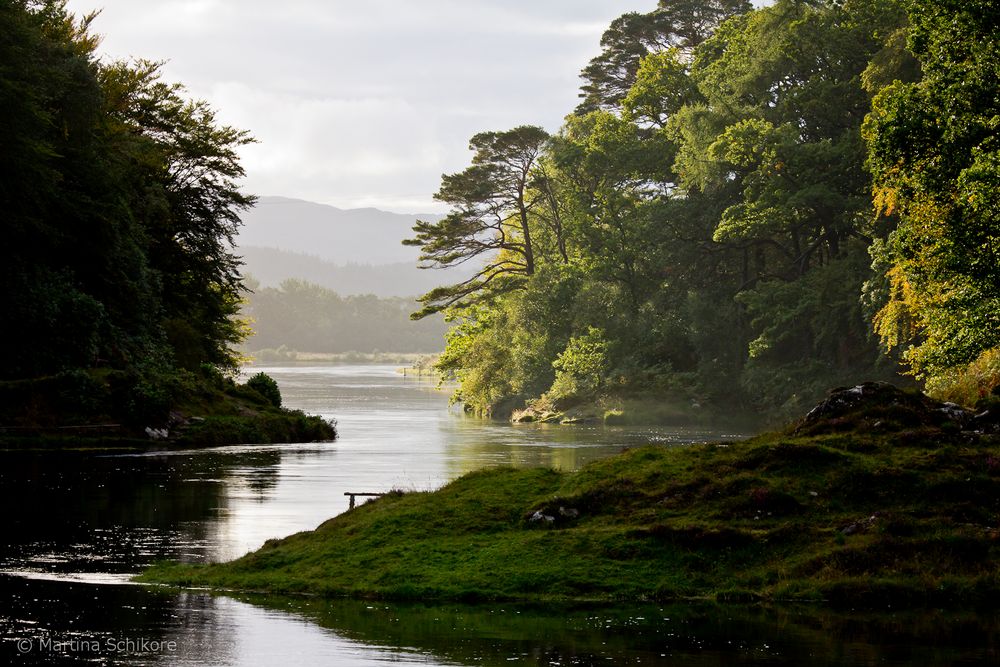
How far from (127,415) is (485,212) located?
50154mm

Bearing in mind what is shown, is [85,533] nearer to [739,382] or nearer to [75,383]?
[75,383]

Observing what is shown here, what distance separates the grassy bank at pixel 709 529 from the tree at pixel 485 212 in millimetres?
66693

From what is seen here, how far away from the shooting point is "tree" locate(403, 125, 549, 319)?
88750mm

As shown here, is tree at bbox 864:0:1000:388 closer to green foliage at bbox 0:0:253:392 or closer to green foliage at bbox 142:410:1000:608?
green foliage at bbox 142:410:1000:608

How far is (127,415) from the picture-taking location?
44.4 meters

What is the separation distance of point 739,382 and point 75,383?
4430 cm

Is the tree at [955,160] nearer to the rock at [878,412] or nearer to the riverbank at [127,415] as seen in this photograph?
the rock at [878,412]

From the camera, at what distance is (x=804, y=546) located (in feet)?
62.3

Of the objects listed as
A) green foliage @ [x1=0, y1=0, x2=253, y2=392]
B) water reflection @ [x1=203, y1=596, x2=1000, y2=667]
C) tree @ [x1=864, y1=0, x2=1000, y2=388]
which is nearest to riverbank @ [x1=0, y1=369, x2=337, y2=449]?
green foliage @ [x1=0, y1=0, x2=253, y2=392]

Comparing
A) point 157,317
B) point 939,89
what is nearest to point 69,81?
point 157,317

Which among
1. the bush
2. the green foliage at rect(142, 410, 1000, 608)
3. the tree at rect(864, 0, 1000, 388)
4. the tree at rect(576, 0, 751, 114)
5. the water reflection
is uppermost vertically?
the tree at rect(576, 0, 751, 114)

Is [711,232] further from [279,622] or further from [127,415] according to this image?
[279,622]

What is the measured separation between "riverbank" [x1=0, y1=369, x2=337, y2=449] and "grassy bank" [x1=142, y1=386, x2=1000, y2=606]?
21.9 meters

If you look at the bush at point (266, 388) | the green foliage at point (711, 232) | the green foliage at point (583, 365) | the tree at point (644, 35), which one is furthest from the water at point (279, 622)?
the tree at point (644, 35)
